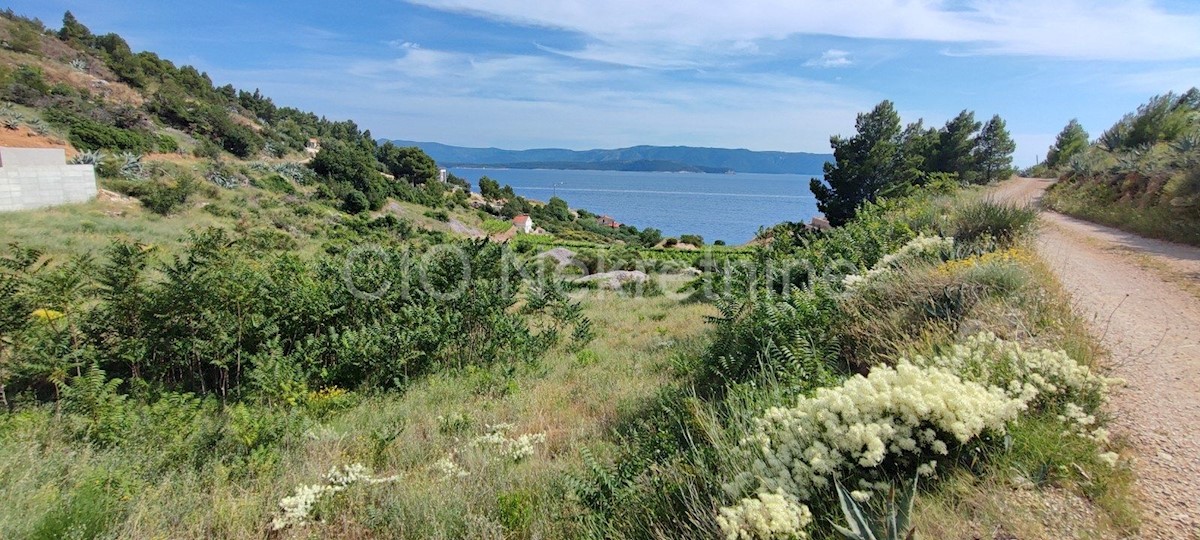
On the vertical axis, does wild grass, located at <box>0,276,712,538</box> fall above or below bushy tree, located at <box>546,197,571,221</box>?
above

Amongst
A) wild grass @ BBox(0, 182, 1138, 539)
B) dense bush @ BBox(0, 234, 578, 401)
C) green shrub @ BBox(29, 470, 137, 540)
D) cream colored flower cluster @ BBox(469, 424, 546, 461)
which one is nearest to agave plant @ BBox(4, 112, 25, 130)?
dense bush @ BBox(0, 234, 578, 401)

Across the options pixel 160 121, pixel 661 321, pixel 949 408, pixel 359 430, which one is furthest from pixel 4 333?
pixel 160 121

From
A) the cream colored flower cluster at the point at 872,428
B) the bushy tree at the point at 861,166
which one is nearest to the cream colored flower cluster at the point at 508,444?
the cream colored flower cluster at the point at 872,428

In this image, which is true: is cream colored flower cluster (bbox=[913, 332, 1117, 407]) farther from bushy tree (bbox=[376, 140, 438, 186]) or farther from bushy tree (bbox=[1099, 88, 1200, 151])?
bushy tree (bbox=[376, 140, 438, 186])

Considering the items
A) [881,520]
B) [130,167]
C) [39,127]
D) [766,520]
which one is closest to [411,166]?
[39,127]

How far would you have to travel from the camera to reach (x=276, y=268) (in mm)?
7785

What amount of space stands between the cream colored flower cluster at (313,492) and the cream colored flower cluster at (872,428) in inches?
99.2

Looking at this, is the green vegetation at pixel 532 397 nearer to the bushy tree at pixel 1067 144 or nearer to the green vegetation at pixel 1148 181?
the green vegetation at pixel 1148 181

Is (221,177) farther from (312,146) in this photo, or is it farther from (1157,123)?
(1157,123)

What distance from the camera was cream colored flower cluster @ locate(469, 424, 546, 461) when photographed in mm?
4152

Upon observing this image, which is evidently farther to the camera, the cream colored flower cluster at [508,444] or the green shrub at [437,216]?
the green shrub at [437,216]

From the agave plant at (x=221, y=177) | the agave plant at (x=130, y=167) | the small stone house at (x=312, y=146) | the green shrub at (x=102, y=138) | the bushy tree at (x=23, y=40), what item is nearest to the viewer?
the agave plant at (x=130, y=167)

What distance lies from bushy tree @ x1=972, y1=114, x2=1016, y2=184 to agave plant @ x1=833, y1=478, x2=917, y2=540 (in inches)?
1791

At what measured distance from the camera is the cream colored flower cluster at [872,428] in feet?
8.05
